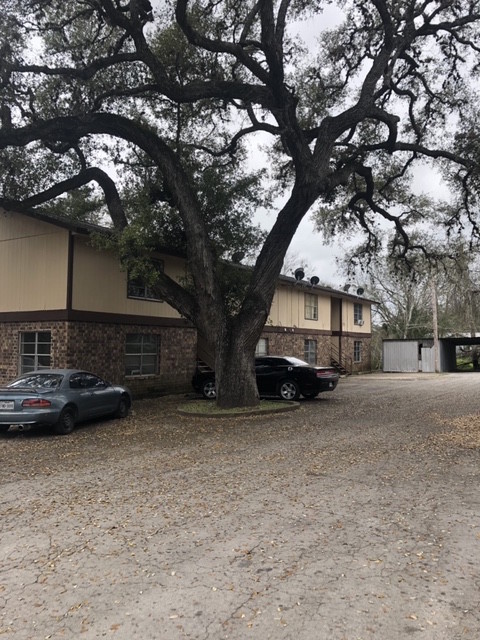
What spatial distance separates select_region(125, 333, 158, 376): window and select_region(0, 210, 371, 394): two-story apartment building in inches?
1.3

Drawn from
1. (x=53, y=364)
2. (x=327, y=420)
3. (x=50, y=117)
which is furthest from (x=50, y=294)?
(x=327, y=420)

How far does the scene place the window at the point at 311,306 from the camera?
29953 millimetres

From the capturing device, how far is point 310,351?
30312 millimetres

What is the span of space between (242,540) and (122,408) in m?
8.87

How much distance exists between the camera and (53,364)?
15.6m

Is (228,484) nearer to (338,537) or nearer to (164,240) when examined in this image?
(338,537)

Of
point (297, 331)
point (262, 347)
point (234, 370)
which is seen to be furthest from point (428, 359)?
point (234, 370)

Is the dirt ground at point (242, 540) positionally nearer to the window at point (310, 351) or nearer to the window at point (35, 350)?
the window at point (35, 350)

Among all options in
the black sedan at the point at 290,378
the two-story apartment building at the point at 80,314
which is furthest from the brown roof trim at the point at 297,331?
the black sedan at the point at 290,378

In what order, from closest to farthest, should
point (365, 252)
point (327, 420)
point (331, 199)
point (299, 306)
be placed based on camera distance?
point (327, 420)
point (331, 199)
point (365, 252)
point (299, 306)

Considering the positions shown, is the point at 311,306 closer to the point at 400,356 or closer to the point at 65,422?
the point at 400,356

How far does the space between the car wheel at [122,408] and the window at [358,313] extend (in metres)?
24.9

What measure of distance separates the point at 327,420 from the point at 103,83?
36.7 ft

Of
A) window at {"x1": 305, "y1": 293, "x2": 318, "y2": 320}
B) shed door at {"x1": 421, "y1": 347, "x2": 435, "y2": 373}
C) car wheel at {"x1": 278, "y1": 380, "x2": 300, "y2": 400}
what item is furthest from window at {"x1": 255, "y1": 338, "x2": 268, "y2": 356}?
shed door at {"x1": 421, "y1": 347, "x2": 435, "y2": 373}
